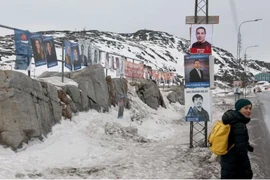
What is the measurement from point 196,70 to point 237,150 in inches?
244

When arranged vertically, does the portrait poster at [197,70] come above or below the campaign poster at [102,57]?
below

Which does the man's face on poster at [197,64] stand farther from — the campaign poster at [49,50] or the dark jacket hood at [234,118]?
the dark jacket hood at [234,118]

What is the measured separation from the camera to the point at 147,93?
23.3 metres

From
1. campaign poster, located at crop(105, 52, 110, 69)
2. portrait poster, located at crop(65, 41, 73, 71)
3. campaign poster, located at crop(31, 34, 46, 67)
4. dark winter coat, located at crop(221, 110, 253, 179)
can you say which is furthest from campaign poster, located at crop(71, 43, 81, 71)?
dark winter coat, located at crop(221, 110, 253, 179)

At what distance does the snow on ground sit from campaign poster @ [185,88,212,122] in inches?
39.1

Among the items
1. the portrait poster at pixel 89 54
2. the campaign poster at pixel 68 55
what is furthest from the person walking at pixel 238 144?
the portrait poster at pixel 89 54

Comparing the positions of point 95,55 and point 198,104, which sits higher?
point 95,55

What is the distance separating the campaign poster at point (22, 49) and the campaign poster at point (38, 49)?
0.35 meters

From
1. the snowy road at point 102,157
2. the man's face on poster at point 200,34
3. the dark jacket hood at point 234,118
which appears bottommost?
the snowy road at point 102,157

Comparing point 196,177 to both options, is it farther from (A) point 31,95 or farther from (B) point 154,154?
(A) point 31,95

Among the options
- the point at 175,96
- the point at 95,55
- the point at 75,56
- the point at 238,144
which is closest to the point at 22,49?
the point at 75,56

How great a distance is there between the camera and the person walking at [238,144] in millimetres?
4812

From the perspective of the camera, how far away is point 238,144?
15.8 ft

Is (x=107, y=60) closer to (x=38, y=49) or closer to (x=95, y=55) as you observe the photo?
(x=95, y=55)
